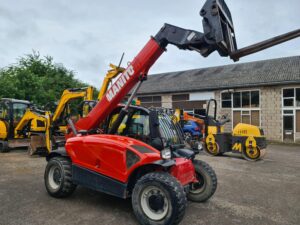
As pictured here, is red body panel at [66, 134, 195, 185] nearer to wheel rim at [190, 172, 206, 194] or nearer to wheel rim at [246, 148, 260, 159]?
wheel rim at [190, 172, 206, 194]

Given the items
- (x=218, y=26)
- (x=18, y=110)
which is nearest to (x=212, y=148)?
(x=218, y=26)

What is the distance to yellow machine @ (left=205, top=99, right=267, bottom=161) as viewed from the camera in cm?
1014

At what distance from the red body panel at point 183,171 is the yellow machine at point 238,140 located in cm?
643

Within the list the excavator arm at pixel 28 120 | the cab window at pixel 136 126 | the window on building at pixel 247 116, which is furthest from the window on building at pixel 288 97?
the cab window at pixel 136 126

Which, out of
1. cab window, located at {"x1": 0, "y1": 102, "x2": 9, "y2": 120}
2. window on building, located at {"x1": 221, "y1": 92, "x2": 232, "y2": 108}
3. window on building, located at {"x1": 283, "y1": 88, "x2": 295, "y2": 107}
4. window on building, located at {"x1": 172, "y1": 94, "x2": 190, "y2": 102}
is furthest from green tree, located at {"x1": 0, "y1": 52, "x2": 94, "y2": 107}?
window on building, located at {"x1": 283, "y1": 88, "x2": 295, "y2": 107}

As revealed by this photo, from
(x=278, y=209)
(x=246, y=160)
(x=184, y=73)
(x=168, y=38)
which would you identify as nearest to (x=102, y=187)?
(x=168, y=38)

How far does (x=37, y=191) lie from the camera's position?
559 cm

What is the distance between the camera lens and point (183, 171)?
438 centimetres

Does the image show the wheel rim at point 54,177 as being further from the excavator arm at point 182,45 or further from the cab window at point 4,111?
the cab window at point 4,111

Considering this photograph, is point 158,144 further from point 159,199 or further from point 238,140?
point 238,140

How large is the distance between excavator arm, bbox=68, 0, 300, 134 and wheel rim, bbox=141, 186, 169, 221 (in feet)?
4.95

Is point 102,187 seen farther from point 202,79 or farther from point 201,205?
point 202,79

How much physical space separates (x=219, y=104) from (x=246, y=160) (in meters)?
11.6

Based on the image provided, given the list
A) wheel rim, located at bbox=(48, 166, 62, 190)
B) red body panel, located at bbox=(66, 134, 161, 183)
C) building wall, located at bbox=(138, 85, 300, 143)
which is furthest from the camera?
building wall, located at bbox=(138, 85, 300, 143)
